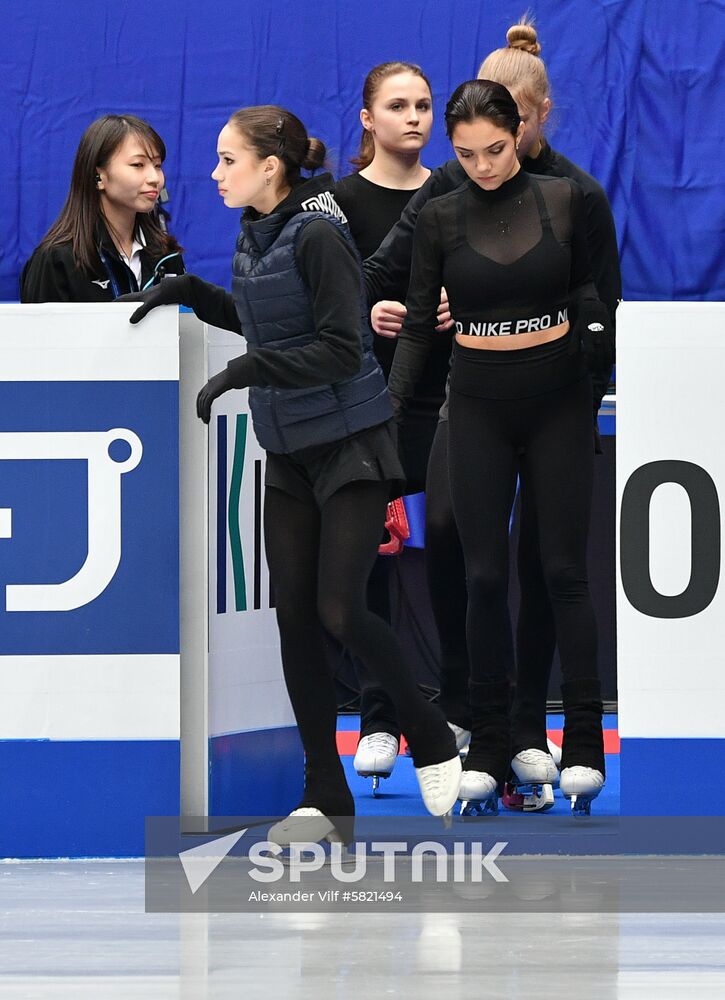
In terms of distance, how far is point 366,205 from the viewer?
158 inches

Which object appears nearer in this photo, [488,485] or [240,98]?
[488,485]

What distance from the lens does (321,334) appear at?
3164 millimetres

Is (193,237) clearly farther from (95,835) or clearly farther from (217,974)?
(217,974)

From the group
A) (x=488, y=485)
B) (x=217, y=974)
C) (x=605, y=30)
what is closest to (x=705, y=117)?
(x=605, y=30)

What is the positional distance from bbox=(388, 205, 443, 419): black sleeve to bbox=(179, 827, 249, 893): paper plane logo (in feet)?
2.94

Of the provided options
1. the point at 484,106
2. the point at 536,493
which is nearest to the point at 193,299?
the point at 484,106

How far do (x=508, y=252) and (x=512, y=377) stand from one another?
0.80 ft

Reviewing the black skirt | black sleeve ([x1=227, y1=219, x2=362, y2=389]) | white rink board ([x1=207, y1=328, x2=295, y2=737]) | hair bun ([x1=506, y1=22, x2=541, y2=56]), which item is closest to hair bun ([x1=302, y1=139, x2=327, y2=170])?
black sleeve ([x1=227, y1=219, x2=362, y2=389])

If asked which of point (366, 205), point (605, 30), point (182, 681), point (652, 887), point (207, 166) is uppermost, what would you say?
point (605, 30)

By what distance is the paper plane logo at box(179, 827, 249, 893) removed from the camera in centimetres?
313

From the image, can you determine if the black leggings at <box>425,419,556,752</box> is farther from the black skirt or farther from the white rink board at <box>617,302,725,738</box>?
the black skirt

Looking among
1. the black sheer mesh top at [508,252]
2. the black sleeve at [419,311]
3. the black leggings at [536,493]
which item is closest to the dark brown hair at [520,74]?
the black sheer mesh top at [508,252]

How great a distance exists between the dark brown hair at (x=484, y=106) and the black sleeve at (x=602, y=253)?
33cm

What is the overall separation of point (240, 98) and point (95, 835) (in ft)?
9.47
